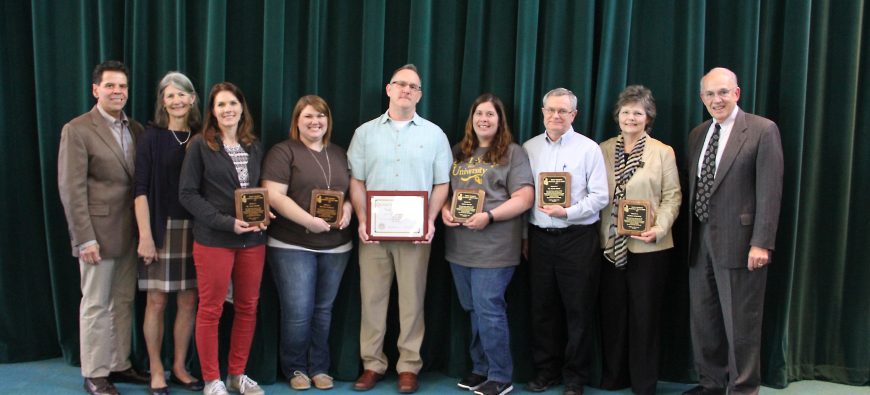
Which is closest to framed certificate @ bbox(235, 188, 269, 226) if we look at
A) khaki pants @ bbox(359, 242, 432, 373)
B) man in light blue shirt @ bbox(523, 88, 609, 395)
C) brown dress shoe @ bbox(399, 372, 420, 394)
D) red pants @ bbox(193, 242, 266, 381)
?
red pants @ bbox(193, 242, 266, 381)

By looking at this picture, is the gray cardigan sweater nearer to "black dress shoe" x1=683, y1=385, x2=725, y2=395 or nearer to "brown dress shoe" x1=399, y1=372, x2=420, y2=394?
"brown dress shoe" x1=399, y1=372, x2=420, y2=394

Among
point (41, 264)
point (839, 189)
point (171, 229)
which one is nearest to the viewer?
point (171, 229)

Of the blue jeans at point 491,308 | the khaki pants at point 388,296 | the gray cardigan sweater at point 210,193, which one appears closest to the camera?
the gray cardigan sweater at point 210,193

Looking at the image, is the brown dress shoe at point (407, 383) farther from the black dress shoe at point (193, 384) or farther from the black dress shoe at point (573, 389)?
the black dress shoe at point (193, 384)

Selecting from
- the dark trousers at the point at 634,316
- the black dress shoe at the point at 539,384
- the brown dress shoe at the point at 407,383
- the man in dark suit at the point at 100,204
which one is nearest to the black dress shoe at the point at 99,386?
the man in dark suit at the point at 100,204

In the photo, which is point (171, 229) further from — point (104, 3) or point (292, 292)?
point (104, 3)

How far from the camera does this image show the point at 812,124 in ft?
12.0

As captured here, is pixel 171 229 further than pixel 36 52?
No

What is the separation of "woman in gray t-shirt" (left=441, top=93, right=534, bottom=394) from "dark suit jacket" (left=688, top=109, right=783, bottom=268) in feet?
→ 3.02

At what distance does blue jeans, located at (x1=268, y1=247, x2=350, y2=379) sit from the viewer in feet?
11.1

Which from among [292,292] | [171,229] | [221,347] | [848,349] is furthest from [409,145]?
[848,349]

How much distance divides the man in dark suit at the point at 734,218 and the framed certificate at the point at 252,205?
2136 millimetres

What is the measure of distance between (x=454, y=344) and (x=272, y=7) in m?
2.16

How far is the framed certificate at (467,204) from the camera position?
3.28m
